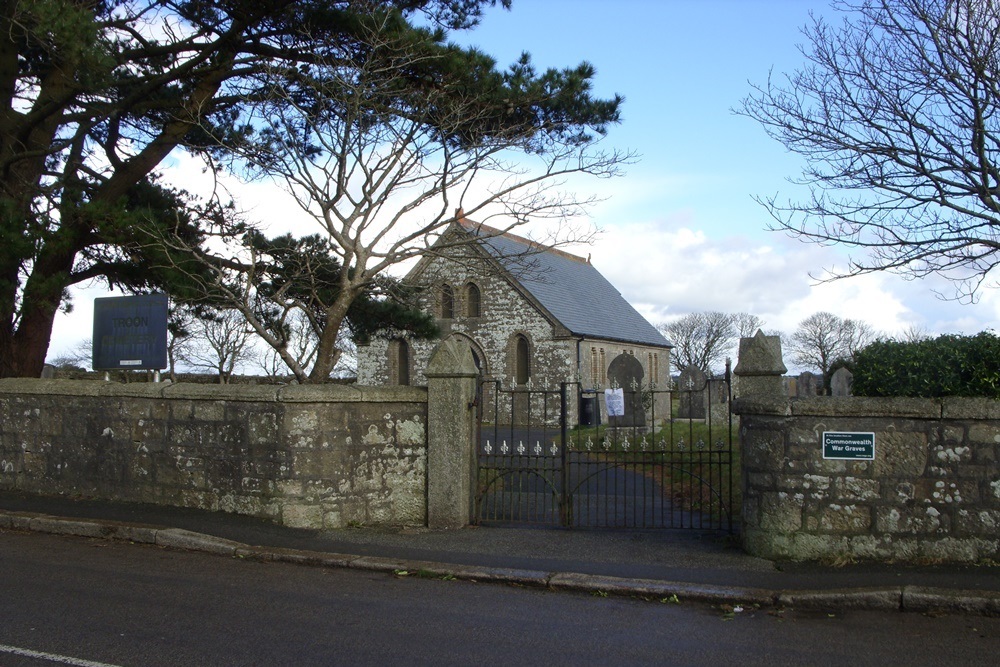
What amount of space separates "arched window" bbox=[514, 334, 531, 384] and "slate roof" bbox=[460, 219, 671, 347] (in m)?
1.95

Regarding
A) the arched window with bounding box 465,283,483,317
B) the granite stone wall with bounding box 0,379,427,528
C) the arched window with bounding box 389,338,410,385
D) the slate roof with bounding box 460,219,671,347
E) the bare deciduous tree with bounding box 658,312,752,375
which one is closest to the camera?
the granite stone wall with bounding box 0,379,427,528

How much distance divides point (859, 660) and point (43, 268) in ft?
41.4

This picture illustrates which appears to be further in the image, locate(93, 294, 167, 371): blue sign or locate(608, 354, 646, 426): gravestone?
locate(608, 354, 646, 426): gravestone

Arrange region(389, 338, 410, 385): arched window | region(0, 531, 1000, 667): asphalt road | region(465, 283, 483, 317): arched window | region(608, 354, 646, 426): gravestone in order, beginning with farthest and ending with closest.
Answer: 1. region(389, 338, 410, 385): arched window
2. region(465, 283, 483, 317): arched window
3. region(608, 354, 646, 426): gravestone
4. region(0, 531, 1000, 667): asphalt road

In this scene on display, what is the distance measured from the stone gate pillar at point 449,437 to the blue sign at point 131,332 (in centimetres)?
553

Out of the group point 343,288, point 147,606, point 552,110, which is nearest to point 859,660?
point 147,606

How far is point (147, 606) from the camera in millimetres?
6496

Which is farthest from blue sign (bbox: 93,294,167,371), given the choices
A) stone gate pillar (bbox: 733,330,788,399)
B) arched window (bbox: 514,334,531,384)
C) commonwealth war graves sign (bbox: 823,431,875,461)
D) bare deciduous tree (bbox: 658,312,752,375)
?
bare deciduous tree (bbox: 658,312,752,375)

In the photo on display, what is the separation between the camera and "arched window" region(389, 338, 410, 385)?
39031 mm

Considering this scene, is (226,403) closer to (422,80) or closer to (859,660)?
(422,80)

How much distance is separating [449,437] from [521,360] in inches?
1082

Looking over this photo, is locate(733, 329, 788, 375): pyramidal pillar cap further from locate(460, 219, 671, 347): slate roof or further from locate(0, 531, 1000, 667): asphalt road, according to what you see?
locate(460, 219, 671, 347): slate roof

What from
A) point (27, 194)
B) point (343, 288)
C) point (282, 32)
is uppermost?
point (282, 32)

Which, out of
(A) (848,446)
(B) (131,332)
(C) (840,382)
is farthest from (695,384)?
(A) (848,446)
